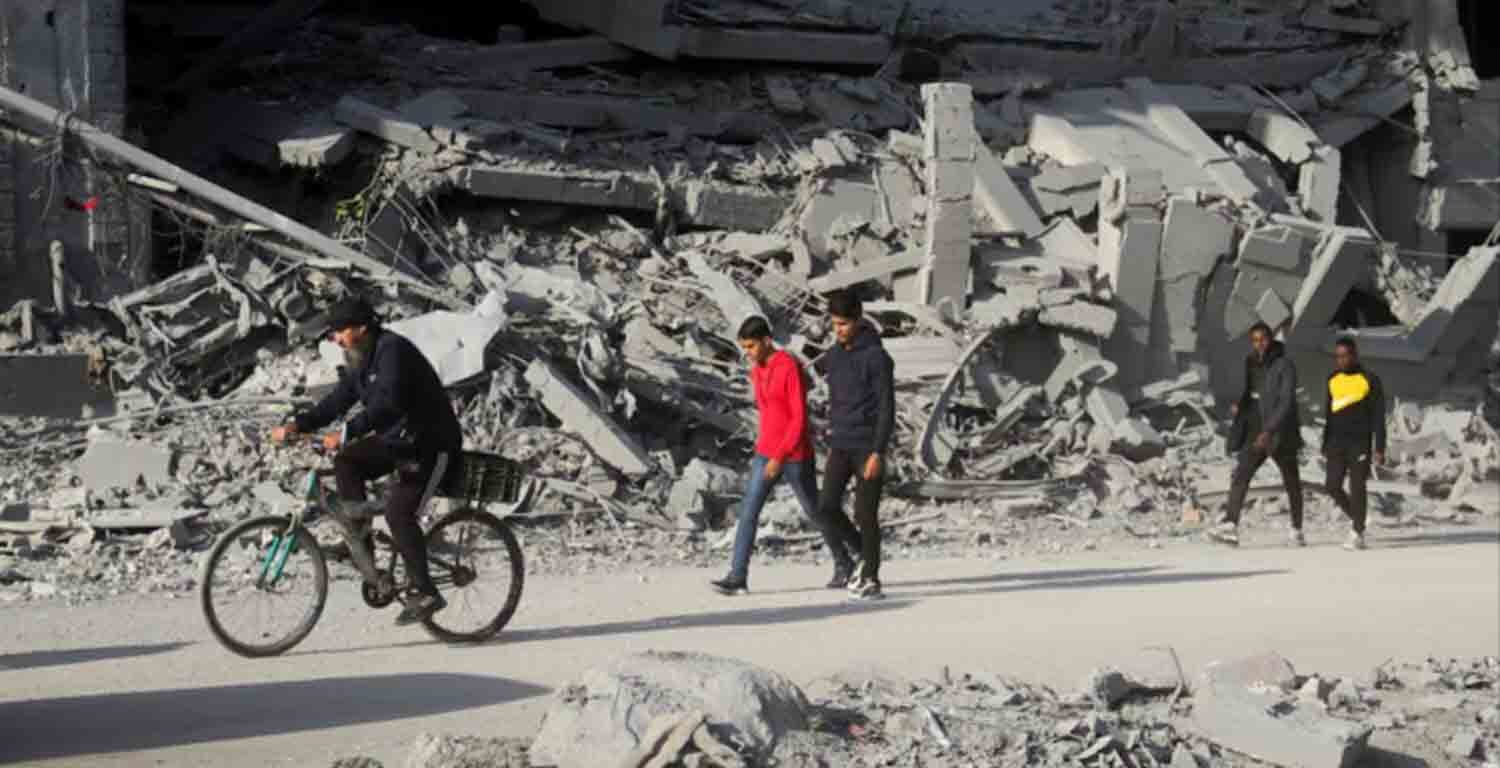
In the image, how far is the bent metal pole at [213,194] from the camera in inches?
616

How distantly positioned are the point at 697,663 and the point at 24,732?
248cm

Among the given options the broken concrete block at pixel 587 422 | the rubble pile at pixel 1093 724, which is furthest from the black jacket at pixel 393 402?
the broken concrete block at pixel 587 422

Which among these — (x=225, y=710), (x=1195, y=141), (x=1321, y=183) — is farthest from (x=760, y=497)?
(x=1321, y=183)

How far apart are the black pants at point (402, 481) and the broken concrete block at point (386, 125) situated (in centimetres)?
940

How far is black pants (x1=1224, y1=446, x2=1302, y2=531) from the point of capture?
48.5 feet

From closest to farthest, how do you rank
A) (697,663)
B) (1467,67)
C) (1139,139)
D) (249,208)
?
1. (697,663)
2. (249,208)
3. (1139,139)
4. (1467,67)

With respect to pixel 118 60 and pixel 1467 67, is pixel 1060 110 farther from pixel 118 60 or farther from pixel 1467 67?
pixel 118 60

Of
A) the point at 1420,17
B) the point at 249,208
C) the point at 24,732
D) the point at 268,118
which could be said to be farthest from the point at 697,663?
the point at 1420,17

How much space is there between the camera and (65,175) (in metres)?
16.3

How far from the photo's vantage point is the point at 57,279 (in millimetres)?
16219

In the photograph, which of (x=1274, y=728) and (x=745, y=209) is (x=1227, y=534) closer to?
(x=745, y=209)

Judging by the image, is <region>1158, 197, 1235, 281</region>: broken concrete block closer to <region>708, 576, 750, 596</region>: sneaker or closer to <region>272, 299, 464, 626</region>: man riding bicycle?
<region>708, 576, 750, 596</region>: sneaker

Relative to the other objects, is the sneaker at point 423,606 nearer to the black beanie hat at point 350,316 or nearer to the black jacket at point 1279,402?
the black beanie hat at point 350,316

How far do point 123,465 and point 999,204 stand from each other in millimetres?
8522
